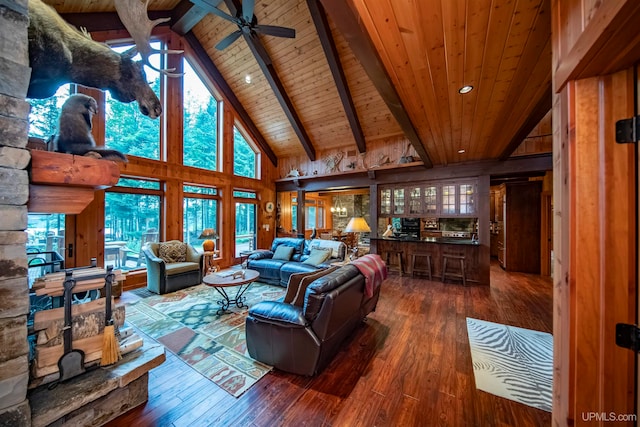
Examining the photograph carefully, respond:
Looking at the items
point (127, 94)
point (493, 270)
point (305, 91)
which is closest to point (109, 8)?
point (305, 91)

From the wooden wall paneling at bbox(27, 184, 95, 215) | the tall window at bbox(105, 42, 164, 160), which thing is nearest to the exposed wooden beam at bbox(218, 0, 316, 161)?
the tall window at bbox(105, 42, 164, 160)

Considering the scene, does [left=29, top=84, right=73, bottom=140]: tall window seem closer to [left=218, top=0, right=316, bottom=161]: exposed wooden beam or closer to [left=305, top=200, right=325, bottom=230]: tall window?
[left=218, top=0, right=316, bottom=161]: exposed wooden beam

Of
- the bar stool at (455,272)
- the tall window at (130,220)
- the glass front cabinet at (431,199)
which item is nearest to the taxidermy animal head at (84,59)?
the tall window at (130,220)

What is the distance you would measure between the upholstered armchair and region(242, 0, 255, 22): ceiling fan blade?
4.26 meters

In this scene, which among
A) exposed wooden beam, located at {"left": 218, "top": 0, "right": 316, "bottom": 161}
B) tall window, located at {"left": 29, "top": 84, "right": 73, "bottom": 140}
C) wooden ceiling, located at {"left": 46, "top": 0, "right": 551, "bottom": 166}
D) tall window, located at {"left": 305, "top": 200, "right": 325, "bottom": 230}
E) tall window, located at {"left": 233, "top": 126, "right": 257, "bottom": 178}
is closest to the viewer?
wooden ceiling, located at {"left": 46, "top": 0, "right": 551, "bottom": 166}

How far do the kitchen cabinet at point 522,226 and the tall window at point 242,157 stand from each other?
285 inches

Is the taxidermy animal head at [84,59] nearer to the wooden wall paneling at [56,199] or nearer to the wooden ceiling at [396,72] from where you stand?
the wooden wall paneling at [56,199]

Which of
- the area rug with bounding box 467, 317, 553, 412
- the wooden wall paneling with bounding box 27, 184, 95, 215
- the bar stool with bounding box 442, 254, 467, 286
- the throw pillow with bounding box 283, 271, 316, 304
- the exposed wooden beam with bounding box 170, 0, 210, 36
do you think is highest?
the exposed wooden beam with bounding box 170, 0, 210, 36

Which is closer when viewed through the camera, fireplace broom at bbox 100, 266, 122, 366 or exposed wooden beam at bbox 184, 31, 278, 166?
fireplace broom at bbox 100, 266, 122, 366

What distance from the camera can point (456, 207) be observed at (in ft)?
17.6

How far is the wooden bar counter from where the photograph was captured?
16.1 ft

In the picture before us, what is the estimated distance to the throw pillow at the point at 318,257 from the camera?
15.2ft

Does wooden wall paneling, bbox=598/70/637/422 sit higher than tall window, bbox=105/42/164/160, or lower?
lower

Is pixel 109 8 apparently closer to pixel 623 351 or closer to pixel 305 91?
pixel 305 91
